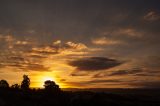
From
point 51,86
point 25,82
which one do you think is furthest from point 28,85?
point 51,86

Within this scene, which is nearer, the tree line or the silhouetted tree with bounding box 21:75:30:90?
the tree line

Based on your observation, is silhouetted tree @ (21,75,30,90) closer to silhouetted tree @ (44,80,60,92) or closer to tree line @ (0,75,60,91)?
tree line @ (0,75,60,91)

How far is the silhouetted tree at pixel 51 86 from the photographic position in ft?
214

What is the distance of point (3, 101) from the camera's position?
46.2 meters

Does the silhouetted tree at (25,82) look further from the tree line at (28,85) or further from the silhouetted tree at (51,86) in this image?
the silhouetted tree at (51,86)

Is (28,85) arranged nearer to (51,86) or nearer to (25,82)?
(25,82)

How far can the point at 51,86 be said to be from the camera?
6725cm

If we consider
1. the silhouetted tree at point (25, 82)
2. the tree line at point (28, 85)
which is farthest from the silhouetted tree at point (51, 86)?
the silhouetted tree at point (25, 82)

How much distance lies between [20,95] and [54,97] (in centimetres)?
640

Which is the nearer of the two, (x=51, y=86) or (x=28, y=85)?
(x=51, y=86)

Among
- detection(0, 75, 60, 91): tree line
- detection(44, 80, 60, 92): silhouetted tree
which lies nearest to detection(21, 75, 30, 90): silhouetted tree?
detection(0, 75, 60, 91): tree line

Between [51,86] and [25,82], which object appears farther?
[25,82]

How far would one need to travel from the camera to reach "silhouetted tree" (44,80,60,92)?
6531 cm

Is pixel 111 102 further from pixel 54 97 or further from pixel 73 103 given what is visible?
pixel 54 97
